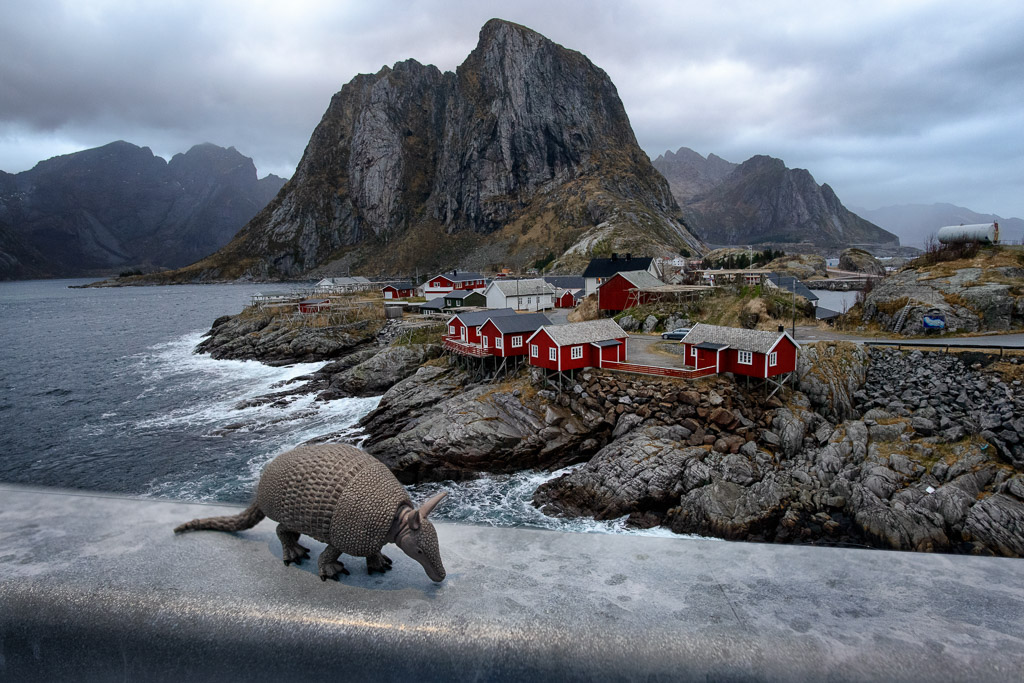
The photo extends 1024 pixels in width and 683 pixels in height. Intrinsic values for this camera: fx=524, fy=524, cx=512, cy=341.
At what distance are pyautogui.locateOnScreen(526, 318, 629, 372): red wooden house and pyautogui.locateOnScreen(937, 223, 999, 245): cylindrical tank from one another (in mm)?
31161

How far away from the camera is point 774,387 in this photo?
28.7 m

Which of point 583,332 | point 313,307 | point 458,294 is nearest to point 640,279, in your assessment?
point 583,332

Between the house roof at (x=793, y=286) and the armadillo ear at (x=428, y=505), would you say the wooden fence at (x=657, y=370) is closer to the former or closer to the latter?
the house roof at (x=793, y=286)

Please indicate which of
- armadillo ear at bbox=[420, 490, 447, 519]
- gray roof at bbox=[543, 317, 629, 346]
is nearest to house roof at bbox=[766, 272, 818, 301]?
gray roof at bbox=[543, 317, 629, 346]

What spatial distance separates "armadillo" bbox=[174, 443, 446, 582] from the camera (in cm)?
393

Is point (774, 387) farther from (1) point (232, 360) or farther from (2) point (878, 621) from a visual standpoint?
(1) point (232, 360)

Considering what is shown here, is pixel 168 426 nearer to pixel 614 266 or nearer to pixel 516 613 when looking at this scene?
pixel 516 613

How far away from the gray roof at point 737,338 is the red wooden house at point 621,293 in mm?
17539

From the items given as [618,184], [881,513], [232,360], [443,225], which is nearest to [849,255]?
[618,184]

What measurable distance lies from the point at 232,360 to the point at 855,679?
60.1 m

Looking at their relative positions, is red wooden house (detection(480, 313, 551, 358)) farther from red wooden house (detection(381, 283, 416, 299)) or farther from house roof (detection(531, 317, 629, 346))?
red wooden house (detection(381, 283, 416, 299))

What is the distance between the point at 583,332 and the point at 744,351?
876cm

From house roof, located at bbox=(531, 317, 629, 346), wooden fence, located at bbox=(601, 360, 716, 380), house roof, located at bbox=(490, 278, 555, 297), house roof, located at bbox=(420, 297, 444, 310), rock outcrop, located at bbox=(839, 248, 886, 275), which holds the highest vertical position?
rock outcrop, located at bbox=(839, 248, 886, 275)

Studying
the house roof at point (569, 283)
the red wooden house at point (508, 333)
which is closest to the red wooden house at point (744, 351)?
the red wooden house at point (508, 333)
